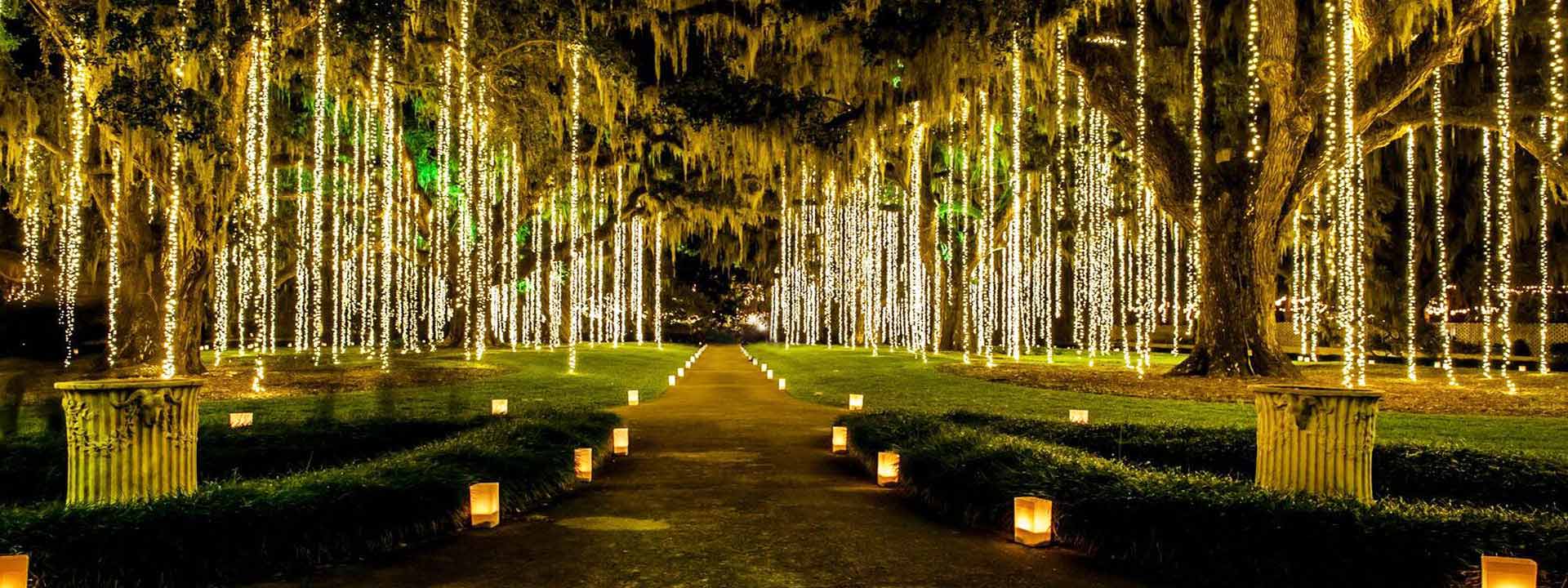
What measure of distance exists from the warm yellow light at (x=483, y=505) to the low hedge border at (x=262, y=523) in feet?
0.31

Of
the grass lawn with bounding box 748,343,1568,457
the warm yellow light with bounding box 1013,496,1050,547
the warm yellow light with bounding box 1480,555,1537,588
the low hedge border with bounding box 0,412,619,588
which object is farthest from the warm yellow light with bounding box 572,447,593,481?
the warm yellow light with bounding box 1480,555,1537,588

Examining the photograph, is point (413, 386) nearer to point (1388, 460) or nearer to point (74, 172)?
point (74, 172)

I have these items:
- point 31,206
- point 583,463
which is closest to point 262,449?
point 583,463

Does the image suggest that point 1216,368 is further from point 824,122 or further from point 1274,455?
point 1274,455

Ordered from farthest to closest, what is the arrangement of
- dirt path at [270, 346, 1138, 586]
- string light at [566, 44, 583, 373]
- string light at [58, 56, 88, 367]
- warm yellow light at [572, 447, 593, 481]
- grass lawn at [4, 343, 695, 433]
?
1. string light at [566, 44, 583, 373]
2. grass lawn at [4, 343, 695, 433]
3. string light at [58, 56, 88, 367]
4. warm yellow light at [572, 447, 593, 481]
5. dirt path at [270, 346, 1138, 586]

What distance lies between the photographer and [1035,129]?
25.6 m

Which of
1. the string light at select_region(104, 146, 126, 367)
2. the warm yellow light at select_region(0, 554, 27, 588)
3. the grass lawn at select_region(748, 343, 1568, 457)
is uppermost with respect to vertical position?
the string light at select_region(104, 146, 126, 367)

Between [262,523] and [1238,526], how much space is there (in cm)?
532

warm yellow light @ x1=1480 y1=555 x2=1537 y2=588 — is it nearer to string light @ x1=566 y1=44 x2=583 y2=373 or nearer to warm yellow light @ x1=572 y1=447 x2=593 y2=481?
warm yellow light @ x1=572 y1=447 x2=593 y2=481

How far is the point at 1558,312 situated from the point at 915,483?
109ft

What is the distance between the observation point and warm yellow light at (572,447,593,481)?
26.8ft

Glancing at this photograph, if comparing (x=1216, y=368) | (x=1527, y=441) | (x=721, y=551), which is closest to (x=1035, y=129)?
(x=1216, y=368)

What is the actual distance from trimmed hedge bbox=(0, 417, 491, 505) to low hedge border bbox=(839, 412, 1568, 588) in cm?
567

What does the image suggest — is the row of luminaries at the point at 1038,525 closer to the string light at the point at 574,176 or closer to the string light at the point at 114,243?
the string light at the point at 574,176
